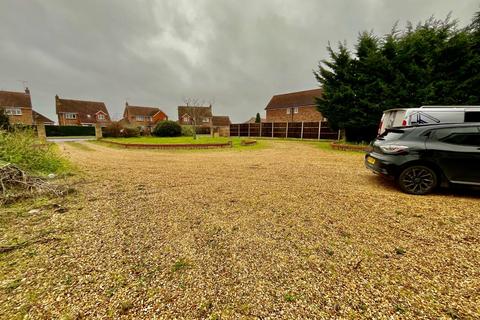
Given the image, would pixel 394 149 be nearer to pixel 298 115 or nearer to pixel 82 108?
pixel 298 115

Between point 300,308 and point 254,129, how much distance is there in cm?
2514

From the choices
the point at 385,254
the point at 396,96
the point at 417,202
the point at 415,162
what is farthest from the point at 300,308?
the point at 396,96

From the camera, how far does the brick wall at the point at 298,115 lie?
2940 cm

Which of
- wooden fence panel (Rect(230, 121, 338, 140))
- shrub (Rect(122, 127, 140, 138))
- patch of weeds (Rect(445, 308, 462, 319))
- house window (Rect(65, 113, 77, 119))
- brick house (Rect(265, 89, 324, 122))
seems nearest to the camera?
patch of weeds (Rect(445, 308, 462, 319))

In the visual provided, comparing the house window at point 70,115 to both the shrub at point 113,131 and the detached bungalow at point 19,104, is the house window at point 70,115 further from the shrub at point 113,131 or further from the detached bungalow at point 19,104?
the shrub at point 113,131

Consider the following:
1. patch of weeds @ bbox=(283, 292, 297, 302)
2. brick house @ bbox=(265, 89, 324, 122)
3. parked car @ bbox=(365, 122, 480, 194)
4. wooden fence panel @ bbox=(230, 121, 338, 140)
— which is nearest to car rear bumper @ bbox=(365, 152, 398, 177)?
parked car @ bbox=(365, 122, 480, 194)

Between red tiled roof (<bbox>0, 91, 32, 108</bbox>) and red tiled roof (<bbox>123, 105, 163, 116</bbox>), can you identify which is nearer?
red tiled roof (<bbox>0, 91, 32, 108</bbox>)

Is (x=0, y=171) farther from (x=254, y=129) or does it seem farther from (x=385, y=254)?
(x=254, y=129)

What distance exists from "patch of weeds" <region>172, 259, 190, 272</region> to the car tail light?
4.72 m

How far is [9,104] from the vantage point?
117ft

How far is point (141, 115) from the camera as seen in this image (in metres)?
49.8

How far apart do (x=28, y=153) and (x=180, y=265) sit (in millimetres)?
6366

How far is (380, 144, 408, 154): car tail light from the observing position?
4164 millimetres

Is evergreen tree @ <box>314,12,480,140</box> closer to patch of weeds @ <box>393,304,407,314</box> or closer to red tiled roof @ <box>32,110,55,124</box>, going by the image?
patch of weeds @ <box>393,304,407,314</box>
